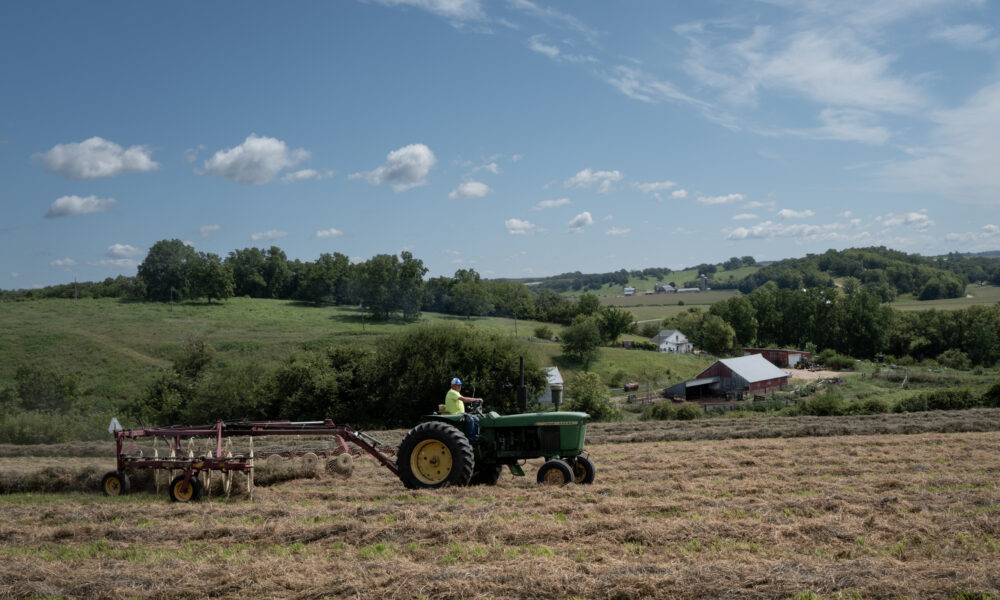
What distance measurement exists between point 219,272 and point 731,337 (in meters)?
65.5

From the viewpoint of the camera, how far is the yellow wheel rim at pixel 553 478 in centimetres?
1002

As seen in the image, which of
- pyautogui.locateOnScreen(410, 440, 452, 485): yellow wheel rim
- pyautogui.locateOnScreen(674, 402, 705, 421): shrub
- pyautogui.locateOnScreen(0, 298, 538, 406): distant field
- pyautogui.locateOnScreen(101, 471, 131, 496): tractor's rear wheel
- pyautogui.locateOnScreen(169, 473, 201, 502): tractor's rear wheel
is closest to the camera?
pyautogui.locateOnScreen(169, 473, 201, 502): tractor's rear wheel

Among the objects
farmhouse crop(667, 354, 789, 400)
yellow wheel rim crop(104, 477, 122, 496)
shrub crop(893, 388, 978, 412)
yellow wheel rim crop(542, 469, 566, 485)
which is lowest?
farmhouse crop(667, 354, 789, 400)

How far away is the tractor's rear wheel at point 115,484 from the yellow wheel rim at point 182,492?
4.35 feet

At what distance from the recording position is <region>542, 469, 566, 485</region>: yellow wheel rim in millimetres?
10023

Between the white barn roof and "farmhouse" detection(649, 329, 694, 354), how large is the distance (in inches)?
992

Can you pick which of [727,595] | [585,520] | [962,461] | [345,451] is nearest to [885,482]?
[962,461]

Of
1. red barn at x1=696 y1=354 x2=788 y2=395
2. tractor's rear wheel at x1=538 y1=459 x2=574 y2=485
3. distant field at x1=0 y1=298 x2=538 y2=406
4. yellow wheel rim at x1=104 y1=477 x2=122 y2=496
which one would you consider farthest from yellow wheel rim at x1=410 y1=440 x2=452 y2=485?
red barn at x1=696 y1=354 x2=788 y2=395

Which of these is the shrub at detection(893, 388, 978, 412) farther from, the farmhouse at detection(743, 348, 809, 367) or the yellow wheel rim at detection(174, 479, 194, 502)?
the farmhouse at detection(743, 348, 809, 367)

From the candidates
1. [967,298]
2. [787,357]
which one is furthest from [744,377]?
[967,298]

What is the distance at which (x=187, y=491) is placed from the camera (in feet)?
32.2

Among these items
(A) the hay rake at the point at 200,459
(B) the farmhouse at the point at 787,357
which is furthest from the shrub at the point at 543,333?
(A) the hay rake at the point at 200,459

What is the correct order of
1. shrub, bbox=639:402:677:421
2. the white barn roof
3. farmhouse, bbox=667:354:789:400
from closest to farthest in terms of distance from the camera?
shrub, bbox=639:402:677:421
farmhouse, bbox=667:354:789:400
the white barn roof

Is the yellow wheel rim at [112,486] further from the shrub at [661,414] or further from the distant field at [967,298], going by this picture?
the distant field at [967,298]
